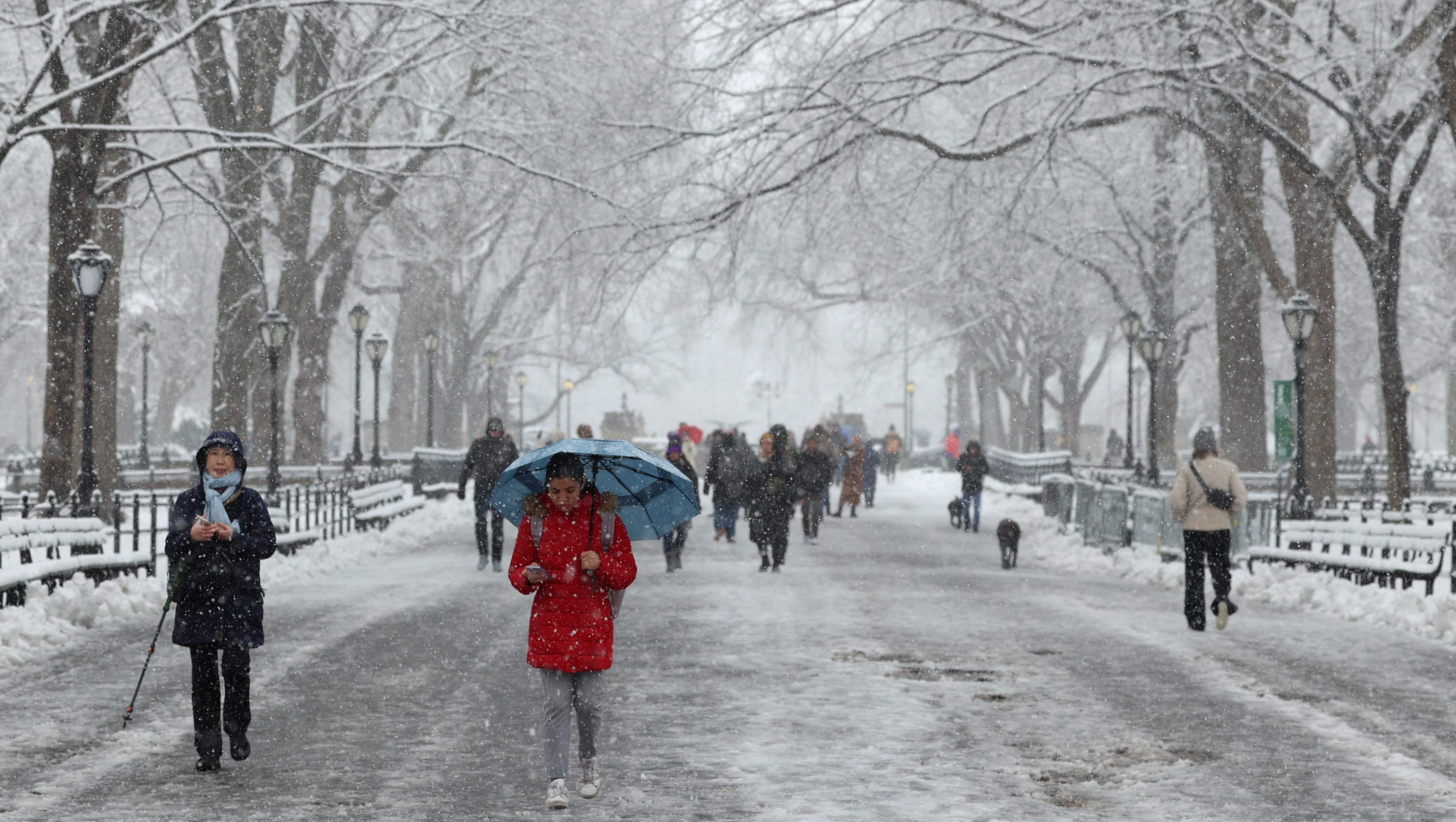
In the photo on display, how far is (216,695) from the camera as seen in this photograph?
7703 mm

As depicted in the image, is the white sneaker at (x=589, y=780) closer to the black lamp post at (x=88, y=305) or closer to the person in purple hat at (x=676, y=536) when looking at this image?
the person in purple hat at (x=676, y=536)

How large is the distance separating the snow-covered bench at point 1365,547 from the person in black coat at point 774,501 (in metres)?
4.94

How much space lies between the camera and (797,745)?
8.37 m

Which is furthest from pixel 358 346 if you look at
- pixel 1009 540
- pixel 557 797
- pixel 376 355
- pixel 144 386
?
pixel 557 797

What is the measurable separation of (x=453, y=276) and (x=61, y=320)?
32401 millimetres

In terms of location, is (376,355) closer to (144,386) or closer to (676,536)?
(144,386)

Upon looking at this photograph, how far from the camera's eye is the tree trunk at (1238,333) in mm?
29141

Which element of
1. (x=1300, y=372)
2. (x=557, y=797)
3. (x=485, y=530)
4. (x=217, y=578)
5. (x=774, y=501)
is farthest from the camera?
(x=1300, y=372)

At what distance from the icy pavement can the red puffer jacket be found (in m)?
0.61

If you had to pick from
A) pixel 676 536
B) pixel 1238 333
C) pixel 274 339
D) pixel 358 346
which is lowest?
pixel 676 536

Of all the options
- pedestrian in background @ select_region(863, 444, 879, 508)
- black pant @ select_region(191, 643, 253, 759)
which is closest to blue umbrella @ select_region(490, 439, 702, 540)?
black pant @ select_region(191, 643, 253, 759)

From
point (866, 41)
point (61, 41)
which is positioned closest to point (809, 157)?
point (866, 41)

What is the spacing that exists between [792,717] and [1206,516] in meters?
5.61

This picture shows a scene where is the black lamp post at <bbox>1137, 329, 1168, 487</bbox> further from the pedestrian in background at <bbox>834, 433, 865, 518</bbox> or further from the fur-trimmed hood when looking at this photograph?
the fur-trimmed hood
